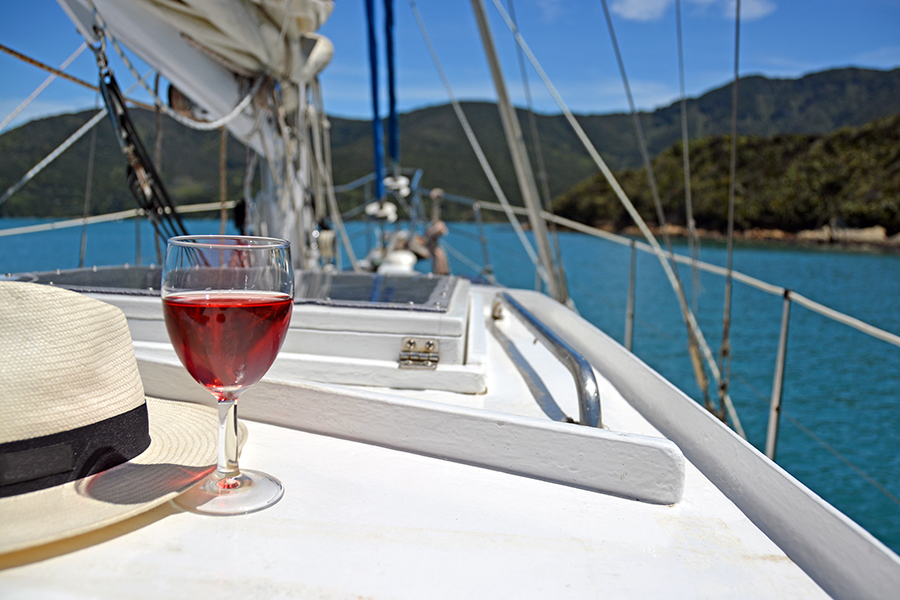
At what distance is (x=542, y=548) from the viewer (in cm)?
45

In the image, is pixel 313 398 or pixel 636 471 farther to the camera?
pixel 313 398

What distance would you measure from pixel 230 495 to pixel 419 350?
0.42 meters

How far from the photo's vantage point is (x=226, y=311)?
0.41 metres

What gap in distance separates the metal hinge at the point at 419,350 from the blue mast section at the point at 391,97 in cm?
490

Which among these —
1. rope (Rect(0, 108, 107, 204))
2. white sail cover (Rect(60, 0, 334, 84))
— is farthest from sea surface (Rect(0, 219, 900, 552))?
white sail cover (Rect(60, 0, 334, 84))

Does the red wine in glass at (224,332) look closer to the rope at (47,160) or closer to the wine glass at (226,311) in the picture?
the wine glass at (226,311)

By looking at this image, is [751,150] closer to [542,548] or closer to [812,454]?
[812,454]

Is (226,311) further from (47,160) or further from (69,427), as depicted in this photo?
(47,160)

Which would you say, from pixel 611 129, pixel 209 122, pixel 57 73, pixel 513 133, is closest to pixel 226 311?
pixel 57 73

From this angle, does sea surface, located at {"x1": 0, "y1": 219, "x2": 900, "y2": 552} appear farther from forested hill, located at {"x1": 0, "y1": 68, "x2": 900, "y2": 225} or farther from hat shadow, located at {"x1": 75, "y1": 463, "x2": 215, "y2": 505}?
forested hill, located at {"x1": 0, "y1": 68, "x2": 900, "y2": 225}

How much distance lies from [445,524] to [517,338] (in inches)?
31.1

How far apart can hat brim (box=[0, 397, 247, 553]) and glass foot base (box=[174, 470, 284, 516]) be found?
0.05 feet

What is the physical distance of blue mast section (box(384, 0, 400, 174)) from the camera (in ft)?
18.3

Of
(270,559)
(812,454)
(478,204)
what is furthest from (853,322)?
(812,454)
